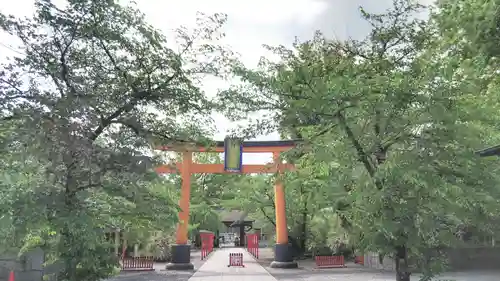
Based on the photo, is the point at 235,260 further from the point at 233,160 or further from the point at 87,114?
the point at 87,114

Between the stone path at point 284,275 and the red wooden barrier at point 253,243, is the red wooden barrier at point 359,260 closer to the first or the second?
the stone path at point 284,275

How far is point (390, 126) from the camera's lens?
8.41 metres

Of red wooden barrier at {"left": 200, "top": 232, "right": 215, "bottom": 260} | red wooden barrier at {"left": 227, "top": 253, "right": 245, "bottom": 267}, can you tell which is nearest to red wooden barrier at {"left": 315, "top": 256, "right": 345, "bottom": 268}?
red wooden barrier at {"left": 227, "top": 253, "right": 245, "bottom": 267}

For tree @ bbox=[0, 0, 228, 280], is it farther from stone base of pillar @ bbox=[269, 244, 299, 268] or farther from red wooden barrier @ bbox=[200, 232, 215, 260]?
red wooden barrier @ bbox=[200, 232, 215, 260]

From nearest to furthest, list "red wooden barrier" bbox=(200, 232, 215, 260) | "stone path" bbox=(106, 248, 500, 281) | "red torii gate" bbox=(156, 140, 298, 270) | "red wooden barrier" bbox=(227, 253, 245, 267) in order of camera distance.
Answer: "stone path" bbox=(106, 248, 500, 281) → "red torii gate" bbox=(156, 140, 298, 270) → "red wooden barrier" bbox=(227, 253, 245, 267) → "red wooden barrier" bbox=(200, 232, 215, 260)

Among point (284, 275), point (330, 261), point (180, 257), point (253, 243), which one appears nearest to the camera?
point (284, 275)

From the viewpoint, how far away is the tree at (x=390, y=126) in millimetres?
7801

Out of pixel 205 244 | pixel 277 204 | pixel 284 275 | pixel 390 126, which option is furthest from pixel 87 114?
pixel 205 244

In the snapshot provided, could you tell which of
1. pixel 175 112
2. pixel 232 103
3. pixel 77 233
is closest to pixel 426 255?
pixel 232 103

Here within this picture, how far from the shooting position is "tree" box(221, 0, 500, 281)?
25.6ft

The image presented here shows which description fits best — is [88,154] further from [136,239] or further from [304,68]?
[136,239]

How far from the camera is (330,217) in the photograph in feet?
77.0

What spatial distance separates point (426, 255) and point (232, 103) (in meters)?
4.99

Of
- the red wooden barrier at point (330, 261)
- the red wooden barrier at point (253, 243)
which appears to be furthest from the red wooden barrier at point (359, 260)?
the red wooden barrier at point (253, 243)
